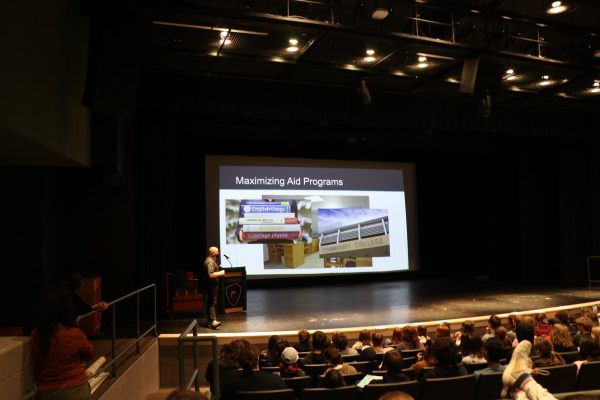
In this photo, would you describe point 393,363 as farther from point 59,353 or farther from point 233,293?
point 233,293

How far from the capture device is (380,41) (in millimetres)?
6691

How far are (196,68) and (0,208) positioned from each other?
3.60 metres

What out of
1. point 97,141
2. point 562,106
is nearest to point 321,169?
point 562,106

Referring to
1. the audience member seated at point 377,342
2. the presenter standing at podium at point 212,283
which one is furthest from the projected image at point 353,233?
the audience member seated at point 377,342

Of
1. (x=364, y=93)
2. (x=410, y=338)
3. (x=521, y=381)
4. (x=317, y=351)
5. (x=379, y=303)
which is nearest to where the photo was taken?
(x=521, y=381)

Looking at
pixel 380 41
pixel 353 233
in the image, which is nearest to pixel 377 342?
pixel 380 41

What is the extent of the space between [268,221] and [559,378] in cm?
813

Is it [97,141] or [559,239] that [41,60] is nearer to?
[97,141]

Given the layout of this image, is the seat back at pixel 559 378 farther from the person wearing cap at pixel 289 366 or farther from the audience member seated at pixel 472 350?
the person wearing cap at pixel 289 366

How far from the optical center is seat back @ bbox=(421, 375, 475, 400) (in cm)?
318

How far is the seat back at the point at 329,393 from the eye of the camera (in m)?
3.10

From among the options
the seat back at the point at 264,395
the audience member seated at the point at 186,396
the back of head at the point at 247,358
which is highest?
the audience member seated at the point at 186,396

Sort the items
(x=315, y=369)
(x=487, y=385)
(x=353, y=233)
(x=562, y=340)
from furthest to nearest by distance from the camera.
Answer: (x=353, y=233)
(x=562, y=340)
(x=315, y=369)
(x=487, y=385)

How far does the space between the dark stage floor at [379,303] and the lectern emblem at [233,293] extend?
0.29m
